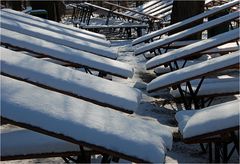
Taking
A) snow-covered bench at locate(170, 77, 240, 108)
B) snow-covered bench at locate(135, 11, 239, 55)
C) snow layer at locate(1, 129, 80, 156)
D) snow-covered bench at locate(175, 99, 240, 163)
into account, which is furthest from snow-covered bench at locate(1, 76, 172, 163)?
snow-covered bench at locate(135, 11, 239, 55)

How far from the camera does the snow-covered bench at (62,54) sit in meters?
5.12

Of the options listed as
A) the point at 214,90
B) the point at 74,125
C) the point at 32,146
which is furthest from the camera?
the point at 214,90

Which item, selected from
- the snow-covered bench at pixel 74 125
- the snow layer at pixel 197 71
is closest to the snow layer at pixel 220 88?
the snow layer at pixel 197 71

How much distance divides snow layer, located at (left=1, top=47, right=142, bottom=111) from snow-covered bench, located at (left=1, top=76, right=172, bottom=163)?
2.09 ft

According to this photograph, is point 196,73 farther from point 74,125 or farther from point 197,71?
point 74,125

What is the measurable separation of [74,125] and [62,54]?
9.40ft

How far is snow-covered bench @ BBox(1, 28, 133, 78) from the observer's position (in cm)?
512

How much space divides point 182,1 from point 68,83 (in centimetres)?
806

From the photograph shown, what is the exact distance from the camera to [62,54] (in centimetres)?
542

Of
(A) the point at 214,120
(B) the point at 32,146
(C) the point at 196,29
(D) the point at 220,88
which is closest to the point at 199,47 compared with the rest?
(D) the point at 220,88

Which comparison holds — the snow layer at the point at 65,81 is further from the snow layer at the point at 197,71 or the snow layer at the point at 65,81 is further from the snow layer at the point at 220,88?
the snow layer at the point at 220,88

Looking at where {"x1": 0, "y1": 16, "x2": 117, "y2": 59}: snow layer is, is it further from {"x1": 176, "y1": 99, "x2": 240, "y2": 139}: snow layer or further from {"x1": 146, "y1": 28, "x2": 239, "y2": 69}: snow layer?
{"x1": 176, "y1": 99, "x2": 240, "y2": 139}: snow layer

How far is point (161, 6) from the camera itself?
721 inches

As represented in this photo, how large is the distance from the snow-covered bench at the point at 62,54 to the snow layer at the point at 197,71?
443 mm
